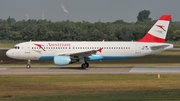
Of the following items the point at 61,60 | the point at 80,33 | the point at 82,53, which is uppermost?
the point at 80,33

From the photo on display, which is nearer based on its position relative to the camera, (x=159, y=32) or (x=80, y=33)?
(x=159, y=32)

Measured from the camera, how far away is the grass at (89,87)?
3200 cm

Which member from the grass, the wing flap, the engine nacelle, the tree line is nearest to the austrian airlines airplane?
the wing flap

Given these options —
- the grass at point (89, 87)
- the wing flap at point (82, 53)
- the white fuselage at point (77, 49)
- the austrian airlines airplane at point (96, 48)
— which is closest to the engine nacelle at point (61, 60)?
the wing flap at point (82, 53)

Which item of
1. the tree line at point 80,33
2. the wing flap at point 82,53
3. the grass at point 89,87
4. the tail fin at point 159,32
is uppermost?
the tree line at point 80,33

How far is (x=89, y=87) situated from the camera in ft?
127

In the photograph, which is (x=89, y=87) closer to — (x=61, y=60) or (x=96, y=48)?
(x=61, y=60)

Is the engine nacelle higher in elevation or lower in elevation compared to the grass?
higher

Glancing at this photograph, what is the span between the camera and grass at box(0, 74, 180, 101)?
32.0 metres

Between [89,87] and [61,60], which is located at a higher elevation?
[61,60]

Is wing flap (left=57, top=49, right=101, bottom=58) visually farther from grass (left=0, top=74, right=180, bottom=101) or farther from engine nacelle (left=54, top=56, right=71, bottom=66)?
grass (left=0, top=74, right=180, bottom=101)

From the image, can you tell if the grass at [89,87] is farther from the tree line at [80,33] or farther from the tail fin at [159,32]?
the tree line at [80,33]

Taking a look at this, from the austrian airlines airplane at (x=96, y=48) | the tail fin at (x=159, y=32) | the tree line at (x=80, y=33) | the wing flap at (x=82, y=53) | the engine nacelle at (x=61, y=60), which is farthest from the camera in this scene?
the tree line at (x=80, y=33)

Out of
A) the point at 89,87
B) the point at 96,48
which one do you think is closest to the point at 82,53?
the point at 96,48
